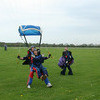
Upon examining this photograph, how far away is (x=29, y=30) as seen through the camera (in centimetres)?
1184

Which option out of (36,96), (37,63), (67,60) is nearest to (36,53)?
(37,63)

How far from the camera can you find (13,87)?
1020 cm

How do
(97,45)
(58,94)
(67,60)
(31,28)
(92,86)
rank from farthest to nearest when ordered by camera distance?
(97,45) < (67,60) < (31,28) < (92,86) < (58,94)

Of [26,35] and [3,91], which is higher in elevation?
[26,35]

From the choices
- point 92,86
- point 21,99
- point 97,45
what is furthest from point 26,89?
point 97,45

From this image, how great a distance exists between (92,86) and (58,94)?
2.21 meters

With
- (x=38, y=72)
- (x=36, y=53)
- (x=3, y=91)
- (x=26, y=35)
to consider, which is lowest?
(x=3, y=91)

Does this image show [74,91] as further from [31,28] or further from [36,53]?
[31,28]

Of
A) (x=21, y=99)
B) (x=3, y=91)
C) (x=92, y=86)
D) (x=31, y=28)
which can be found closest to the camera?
(x=21, y=99)

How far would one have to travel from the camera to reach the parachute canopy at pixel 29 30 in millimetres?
11656

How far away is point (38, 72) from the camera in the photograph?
979 cm

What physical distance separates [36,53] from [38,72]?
0.99m

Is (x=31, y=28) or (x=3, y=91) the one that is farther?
(x=31, y=28)

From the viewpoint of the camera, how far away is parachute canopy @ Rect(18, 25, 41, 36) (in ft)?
38.2
